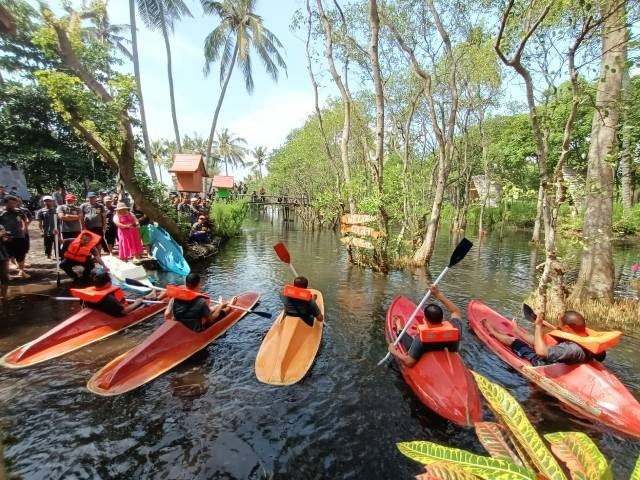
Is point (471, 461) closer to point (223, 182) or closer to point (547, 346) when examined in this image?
point (547, 346)

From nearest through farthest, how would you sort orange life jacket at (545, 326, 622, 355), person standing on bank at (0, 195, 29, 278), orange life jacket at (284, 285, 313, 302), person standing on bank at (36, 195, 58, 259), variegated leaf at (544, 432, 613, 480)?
variegated leaf at (544, 432, 613, 480) < orange life jacket at (545, 326, 622, 355) < orange life jacket at (284, 285, 313, 302) < person standing on bank at (0, 195, 29, 278) < person standing on bank at (36, 195, 58, 259)

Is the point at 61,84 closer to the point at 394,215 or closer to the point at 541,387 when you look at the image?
the point at 394,215

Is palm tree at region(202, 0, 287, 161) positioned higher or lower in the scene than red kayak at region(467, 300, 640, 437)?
higher

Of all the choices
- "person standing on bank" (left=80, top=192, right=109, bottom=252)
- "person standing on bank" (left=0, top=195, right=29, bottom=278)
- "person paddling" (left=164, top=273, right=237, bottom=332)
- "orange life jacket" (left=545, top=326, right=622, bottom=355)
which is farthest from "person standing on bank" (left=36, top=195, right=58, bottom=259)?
"orange life jacket" (left=545, top=326, right=622, bottom=355)

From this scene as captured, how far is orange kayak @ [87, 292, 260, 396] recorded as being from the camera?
198 inches

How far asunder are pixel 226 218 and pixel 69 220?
33.4 ft

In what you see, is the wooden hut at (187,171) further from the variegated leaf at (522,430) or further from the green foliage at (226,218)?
the variegated leaf at (522,430)

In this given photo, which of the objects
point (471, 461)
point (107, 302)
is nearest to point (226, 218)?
point (107, 302)

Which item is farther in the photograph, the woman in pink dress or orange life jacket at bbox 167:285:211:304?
the woman in pink dress

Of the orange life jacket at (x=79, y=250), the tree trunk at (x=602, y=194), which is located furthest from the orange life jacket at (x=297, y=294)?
the tree trunk at (x=602, y=194)

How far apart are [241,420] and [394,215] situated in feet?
32.3

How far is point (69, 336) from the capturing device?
245 inches

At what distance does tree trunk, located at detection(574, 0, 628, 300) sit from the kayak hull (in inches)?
261

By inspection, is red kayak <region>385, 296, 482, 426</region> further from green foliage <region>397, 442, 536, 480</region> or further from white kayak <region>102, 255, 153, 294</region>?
white kayak <region>102, 255, 153, 294</region>
